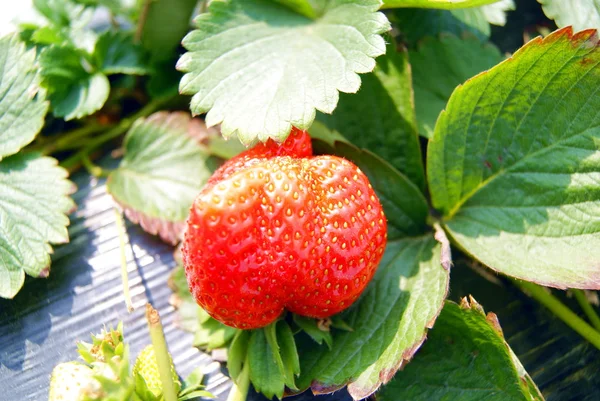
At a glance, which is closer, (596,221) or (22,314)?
(596,221)

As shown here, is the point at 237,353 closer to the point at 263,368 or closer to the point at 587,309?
the point at 263,368

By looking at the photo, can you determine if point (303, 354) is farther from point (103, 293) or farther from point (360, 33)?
point (360, 33)

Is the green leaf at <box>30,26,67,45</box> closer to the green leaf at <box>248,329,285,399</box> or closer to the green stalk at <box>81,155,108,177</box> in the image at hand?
the green stalk at <box>81,155,108,177</box>

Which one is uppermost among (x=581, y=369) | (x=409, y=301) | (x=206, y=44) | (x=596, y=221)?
(x=206, y=44)

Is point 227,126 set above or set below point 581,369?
above

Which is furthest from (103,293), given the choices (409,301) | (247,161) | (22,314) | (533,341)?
(533,341)

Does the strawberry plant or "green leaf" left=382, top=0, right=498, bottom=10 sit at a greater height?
"green leaf" left=382, top=0, right=498, bottom=10

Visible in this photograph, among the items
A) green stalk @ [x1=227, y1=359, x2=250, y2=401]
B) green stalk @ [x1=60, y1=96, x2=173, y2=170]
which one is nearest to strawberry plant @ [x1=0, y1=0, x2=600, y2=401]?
green stalk @ [x1=227, y1=359, x2=250, y2=401]

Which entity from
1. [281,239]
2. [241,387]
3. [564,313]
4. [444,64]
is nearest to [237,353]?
[241,387]
